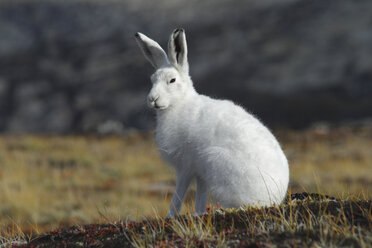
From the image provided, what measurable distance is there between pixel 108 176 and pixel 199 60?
28.1 metres

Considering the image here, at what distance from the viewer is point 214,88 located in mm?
36156

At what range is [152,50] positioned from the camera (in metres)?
5.55

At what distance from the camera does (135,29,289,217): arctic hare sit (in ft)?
15.3

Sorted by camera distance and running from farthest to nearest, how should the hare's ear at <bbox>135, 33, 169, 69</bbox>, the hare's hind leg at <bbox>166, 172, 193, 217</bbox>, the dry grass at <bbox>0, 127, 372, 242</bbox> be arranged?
the dry grass at <bbox>0, 127, 372, 242</bbox>
the hare's ear at <bbox>135, 33, 169, 69</bbox>
the hare's hind leg at <bbox>166, 172, 193, 217</bbox>

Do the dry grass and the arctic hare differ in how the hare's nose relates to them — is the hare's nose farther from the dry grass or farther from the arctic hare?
the dry grass

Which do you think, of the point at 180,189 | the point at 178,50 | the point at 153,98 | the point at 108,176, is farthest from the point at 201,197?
the point at 108,176

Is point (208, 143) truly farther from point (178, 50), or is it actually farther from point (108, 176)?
point (108, 176)

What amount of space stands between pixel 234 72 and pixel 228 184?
35.4 meters

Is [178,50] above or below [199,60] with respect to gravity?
below

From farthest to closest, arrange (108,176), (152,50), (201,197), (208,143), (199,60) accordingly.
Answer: (199,60) < (108,176) < (152,50) < (201,197) < (208,143)

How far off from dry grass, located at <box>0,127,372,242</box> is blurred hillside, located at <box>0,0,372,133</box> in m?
7.91

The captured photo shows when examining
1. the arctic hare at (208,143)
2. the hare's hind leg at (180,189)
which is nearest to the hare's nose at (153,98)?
the arctic hare at (208,143)

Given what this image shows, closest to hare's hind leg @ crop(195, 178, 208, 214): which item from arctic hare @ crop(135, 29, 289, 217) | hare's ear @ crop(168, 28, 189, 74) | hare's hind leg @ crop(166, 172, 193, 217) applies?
arctic hare @ crop(135, 29, 289, 217)

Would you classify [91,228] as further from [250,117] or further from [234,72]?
[234,72]
